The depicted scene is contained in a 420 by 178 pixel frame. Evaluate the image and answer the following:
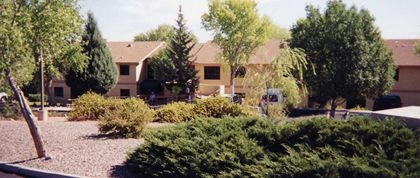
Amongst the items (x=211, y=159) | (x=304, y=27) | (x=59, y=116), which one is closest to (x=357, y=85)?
(x=304, y=27)

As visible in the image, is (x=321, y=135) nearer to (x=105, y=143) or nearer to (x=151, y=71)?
(x=105, y=143)

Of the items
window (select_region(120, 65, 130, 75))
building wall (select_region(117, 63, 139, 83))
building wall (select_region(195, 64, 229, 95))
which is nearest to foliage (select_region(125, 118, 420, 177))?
building wall (select_region(195, 64, 229, 95))

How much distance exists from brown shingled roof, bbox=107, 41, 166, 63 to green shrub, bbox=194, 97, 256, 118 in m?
24.7

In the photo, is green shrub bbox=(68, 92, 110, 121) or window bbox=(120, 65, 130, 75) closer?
green shrub bbox=(68, 92, 110, 121)

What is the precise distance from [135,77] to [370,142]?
118ft

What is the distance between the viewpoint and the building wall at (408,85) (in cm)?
3603

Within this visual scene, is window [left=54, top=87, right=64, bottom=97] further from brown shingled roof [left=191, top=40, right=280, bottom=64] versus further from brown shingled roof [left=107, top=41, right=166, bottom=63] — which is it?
brown shingled roof [left=191, top=40, right=280, bottom=64]

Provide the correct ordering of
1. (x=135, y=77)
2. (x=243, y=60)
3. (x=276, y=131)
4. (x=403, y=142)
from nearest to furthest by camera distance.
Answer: (x=403, y=142) < (x=276, y=131) < (x=243, y=60) < (x=135, y=77)

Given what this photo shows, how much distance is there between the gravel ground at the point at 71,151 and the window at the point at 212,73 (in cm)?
2811

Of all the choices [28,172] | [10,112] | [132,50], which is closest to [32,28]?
[28,172]

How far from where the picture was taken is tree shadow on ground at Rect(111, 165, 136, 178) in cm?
995

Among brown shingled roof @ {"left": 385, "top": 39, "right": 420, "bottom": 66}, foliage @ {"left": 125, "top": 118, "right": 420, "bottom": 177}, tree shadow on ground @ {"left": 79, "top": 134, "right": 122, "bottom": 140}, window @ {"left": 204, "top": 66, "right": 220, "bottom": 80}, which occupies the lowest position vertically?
tree shadow on ground @ {"left": 79, "top": 134, "right": 122, "bottom": 140}

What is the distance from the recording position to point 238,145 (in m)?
9.65

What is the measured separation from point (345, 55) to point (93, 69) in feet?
67.7
